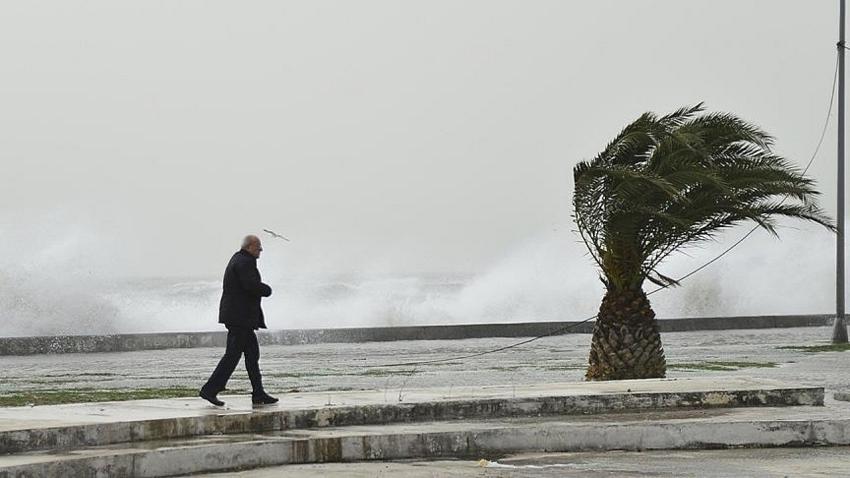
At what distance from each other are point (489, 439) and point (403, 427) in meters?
0.84

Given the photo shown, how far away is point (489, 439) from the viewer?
1009 cm

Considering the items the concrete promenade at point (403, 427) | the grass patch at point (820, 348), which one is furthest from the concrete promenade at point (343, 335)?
the concrete promenade at point (403, 427)

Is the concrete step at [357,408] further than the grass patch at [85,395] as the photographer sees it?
No

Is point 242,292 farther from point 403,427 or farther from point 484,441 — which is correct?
point 484,441

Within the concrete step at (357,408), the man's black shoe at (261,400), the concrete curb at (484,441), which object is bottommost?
the concrete curb at (484,441)

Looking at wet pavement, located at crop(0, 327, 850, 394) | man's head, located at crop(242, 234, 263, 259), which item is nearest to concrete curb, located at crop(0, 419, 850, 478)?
man's head, located at crop(242, 234, 263, 259)

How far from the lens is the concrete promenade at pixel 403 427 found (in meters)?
9.02

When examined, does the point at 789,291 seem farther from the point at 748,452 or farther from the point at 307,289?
the point at 748,452

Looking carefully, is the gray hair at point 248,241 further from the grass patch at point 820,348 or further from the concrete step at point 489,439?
the grass patch at point 820,348

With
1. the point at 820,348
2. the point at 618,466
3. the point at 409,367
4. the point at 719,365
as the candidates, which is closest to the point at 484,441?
the point at 618,466

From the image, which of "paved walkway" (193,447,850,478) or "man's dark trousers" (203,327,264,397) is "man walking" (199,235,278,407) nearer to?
"man's dark trousers" (203,327,264,397)

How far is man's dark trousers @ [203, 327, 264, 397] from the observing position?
11086mm

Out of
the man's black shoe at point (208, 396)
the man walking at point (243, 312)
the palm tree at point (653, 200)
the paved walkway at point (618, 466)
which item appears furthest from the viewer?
the palm tree at point (653, 200)

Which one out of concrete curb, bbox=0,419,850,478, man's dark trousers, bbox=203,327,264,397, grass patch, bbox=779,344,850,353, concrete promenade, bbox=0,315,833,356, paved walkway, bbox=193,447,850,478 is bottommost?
paved walkway, bbox=193,447,850,478
